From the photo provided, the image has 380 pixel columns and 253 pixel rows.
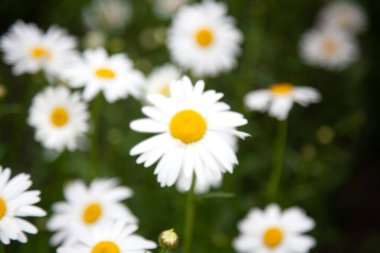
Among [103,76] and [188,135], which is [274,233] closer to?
[188,135]

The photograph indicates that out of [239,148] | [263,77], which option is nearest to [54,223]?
[239,148]

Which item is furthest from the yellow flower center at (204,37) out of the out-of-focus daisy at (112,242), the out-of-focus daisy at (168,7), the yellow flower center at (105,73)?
the out-of-focus daisy at (112,242)

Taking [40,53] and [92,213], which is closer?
[92,213]

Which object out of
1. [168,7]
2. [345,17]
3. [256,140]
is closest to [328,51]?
[345,17]

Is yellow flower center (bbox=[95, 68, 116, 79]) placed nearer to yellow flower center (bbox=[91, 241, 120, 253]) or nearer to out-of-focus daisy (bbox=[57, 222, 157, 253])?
out-of-focus daisy (bbox=[57, 222, 157, 253])

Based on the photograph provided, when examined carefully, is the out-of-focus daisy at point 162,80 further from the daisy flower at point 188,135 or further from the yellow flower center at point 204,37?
the daisy flower at point 188,135

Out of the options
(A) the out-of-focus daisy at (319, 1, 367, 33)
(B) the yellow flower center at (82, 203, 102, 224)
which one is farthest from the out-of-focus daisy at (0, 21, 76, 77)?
(A) the out-of-focus daisy at (319, 1, 367, 33)

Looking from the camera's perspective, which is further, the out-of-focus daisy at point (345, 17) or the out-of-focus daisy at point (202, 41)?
the out-of-focus daisy at point (345, 17)
